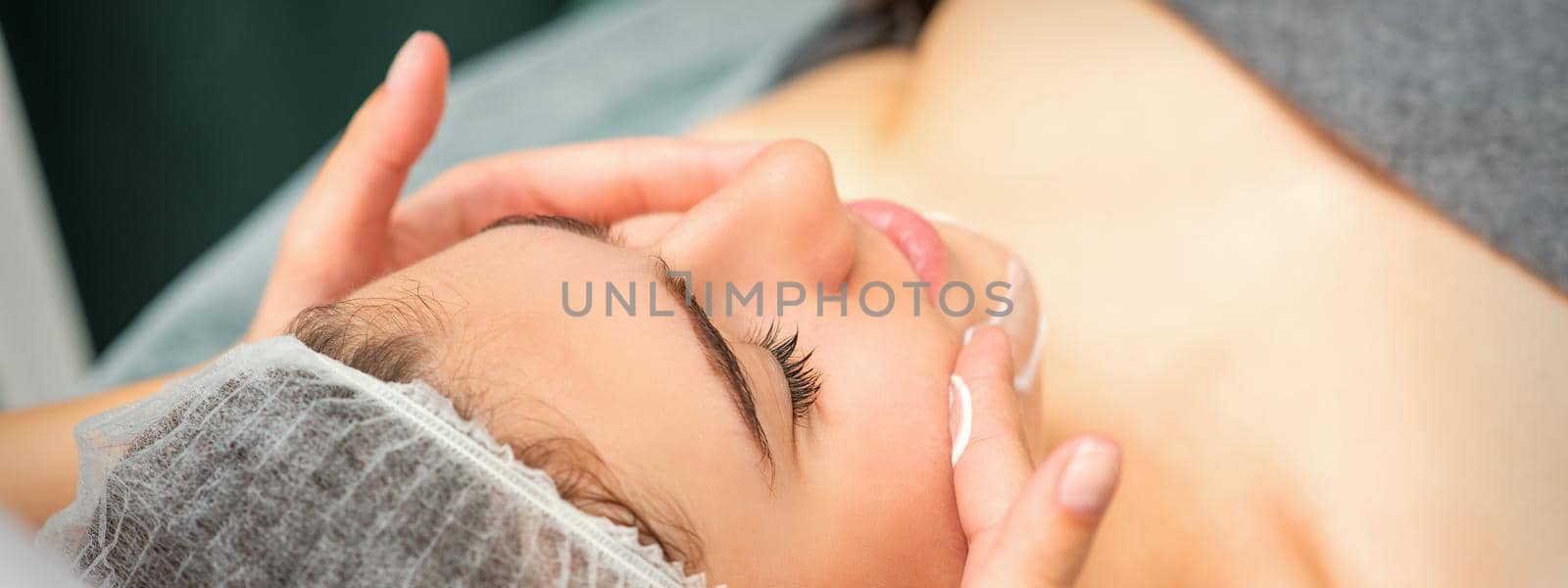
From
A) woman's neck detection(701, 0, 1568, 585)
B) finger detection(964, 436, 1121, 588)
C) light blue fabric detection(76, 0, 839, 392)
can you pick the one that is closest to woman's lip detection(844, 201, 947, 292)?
woman's neck detection(701, 0, 1568, 585)

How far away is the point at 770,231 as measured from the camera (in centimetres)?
84

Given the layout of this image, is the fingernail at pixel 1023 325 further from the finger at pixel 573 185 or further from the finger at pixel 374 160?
the finger at pixel 374 160

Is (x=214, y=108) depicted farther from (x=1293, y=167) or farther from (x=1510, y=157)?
(x=1510, y=157)

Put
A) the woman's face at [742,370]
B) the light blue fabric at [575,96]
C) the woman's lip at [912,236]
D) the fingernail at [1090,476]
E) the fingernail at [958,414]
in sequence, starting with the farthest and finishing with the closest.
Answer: the light blue fabric at [575,96]
the woman's lip at [912,236]
the fingernail at [958,414]
the woman's face at [742,370]
the fingernail at [1090,476]

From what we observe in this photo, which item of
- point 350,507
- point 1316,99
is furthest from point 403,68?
point 1316,99

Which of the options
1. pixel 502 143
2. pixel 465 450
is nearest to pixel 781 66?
Result: pixel 502 143

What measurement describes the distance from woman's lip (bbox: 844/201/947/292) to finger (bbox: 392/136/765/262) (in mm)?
146

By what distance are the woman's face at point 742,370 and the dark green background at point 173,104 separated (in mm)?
1428

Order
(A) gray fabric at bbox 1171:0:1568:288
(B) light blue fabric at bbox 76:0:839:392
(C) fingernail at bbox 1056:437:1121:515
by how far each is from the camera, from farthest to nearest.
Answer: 1. (B) light blue fabric at bbox 76:0:839:392
2. (A) gray fabric at bbox 1171:0:1568:288
3. (C) fingernail at bbox 1056:437:1121:515

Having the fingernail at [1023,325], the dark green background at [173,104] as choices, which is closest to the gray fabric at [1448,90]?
the fingernail at [1023,325]

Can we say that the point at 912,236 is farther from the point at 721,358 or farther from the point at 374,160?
the point at 374,160

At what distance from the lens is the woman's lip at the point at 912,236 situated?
0.94 metres

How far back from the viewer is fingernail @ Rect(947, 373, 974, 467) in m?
0.81

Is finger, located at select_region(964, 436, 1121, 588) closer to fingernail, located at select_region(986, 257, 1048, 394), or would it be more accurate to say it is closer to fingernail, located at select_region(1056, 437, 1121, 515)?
fingernail, located at select_region(1056, 437, 1121, 515)
